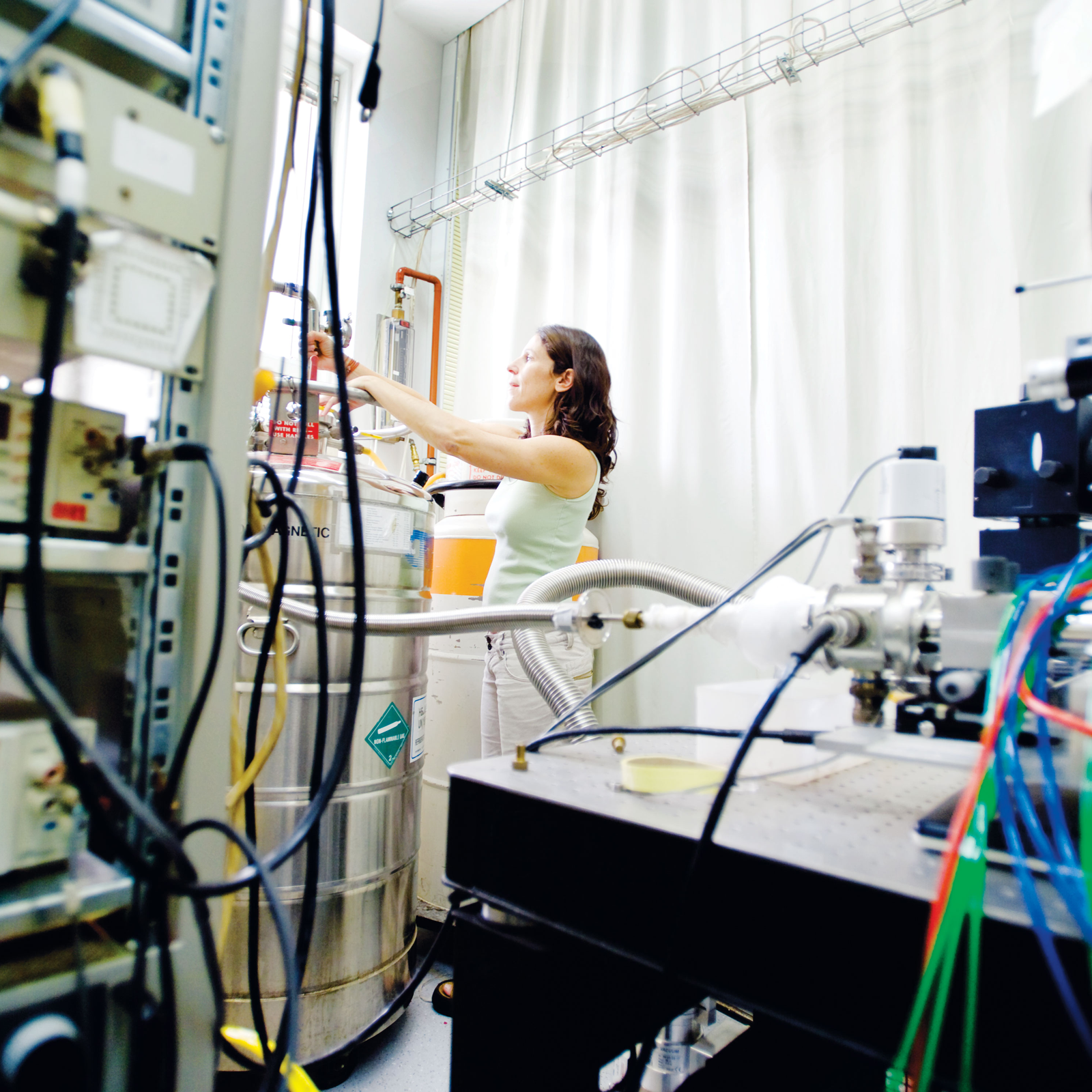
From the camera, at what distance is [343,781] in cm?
115

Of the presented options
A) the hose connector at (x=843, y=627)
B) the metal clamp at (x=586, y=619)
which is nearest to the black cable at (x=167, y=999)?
the metal clamp at (x=586, y=619)

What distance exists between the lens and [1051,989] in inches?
11.8

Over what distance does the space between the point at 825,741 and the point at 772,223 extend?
4.94ft

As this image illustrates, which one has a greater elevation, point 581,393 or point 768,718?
point 581,393

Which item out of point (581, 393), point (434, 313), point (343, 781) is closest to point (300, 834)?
point (343, 781)

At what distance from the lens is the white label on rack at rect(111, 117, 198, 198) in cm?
47

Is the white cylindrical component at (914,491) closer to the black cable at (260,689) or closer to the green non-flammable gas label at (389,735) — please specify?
the black cable at (260,689)

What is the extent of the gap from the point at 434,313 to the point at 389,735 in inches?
71.9

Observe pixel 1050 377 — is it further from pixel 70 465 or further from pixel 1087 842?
pixel 70 465

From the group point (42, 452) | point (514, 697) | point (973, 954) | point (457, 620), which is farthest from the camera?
point (514, 697)

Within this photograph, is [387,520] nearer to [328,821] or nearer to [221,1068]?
[328,821]

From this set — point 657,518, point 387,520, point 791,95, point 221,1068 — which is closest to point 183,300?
point 387,520

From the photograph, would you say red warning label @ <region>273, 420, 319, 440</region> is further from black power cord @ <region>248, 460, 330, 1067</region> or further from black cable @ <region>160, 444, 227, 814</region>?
black cable @ <region>160, 444, 227, 814</region>

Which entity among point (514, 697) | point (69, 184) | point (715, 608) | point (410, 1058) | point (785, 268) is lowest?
point (410, 1058)
